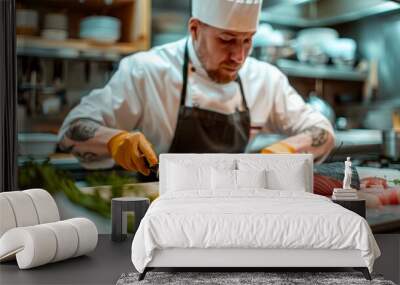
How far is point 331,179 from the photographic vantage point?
237 inches

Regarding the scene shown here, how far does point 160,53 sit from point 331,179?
84.0 inches

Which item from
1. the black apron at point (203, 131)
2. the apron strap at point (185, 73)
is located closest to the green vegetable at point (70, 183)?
the black apron at point (203, 131)

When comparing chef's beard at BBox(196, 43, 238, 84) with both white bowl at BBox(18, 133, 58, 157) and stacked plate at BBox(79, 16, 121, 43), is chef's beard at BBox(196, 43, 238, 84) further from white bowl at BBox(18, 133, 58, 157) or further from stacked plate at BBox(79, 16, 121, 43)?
white bowl at BBox(18, 133, 58, 157)

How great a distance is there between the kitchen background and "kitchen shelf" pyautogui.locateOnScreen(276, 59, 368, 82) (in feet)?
0.03

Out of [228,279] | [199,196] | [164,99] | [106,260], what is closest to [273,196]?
[199,196]

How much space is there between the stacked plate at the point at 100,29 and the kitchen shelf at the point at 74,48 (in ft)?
0.19

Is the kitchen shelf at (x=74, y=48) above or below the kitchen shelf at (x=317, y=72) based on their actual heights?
above

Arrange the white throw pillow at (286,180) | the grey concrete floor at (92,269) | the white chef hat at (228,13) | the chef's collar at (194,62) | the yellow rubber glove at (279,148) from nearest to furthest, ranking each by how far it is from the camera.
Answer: the grey concrete floor at (92,269) → the white throw pillow at (286,180) → the white chef hat at (228,13) → the chef's collar at (194,62) → the yellow rubber glove at (279,148)

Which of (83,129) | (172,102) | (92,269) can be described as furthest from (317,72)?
(92,269)

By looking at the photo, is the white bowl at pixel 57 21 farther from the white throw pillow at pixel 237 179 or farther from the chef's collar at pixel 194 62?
the white throw pillow at pixel 237 179

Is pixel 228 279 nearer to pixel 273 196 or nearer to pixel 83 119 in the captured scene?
pixel 273 196

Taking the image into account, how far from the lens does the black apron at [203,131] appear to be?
19.1ft

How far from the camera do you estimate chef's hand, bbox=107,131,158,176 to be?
19.1ft

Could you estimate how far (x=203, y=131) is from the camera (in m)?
5.86
